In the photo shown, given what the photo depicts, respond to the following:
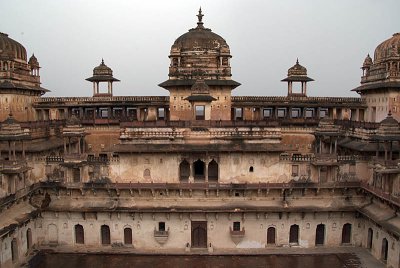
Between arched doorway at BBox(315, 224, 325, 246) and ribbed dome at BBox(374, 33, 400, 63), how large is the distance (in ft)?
67.8

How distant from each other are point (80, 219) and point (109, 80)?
18994 mm

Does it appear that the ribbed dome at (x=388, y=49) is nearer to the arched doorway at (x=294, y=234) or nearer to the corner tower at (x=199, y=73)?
the corner tower at (x=199, y=73)

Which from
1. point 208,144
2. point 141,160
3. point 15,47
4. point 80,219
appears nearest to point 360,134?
point 208,144

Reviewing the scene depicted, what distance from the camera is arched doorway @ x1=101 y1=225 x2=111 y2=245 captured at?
3359 centimetres

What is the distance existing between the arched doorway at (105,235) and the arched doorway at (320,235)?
55.7 ft

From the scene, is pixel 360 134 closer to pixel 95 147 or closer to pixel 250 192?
pixel 250 192

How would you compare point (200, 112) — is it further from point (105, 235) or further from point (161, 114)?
point (161, 114)

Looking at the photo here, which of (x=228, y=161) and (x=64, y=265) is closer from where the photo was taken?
(x=64, y=265)

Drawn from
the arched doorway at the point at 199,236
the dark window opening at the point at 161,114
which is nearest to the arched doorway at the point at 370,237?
the arched doorway at the point at 199,236

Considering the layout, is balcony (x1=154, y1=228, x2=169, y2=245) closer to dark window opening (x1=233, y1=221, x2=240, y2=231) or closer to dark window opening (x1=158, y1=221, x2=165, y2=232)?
dark window opening (x1=158, y1=221, x2=165, y2=232)

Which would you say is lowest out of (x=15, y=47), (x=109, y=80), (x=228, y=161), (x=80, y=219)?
(x=80, y=219)

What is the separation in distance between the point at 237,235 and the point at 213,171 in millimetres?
5577

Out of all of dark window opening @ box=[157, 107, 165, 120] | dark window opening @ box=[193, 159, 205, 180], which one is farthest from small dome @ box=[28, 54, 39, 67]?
dark window opening @ box=[193, 159, 205, 180]

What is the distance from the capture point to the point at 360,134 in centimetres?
3562
